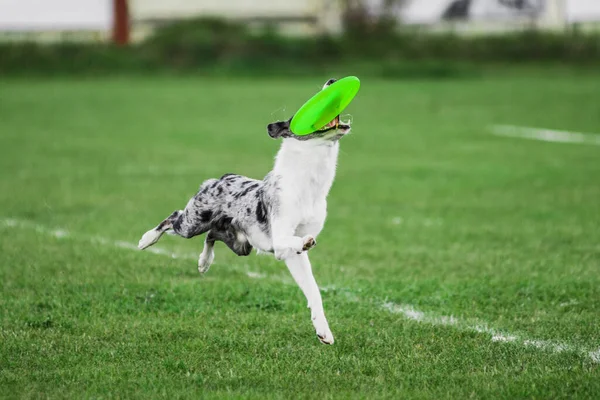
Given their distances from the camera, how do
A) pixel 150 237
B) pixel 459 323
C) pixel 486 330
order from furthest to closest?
pixel 459 323, pixel 486 330, pixel 150 237

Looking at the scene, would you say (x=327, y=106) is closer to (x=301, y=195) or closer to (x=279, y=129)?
(x=279, y=129)

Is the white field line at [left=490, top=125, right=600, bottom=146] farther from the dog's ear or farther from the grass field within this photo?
the dog's ear

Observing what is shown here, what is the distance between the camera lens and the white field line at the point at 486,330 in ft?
17.4

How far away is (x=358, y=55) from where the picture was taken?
35.4 meters

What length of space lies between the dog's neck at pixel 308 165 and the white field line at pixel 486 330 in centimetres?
146

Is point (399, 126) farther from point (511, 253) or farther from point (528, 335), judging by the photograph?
point (528, 335)

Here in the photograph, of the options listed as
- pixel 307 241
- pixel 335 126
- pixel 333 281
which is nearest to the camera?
pixel 307 241

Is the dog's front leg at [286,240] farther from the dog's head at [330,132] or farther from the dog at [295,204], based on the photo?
the dog's head at [330,132]

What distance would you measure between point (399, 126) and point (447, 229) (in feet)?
34.2

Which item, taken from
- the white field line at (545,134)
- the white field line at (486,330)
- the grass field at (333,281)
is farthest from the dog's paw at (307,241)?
the white field line at (545,134)

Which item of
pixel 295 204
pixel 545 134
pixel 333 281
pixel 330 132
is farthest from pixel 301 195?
pixel 545 134

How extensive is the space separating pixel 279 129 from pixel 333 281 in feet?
8.09

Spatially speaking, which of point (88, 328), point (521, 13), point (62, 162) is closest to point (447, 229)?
point (88, 328)

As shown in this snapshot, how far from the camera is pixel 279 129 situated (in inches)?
195
